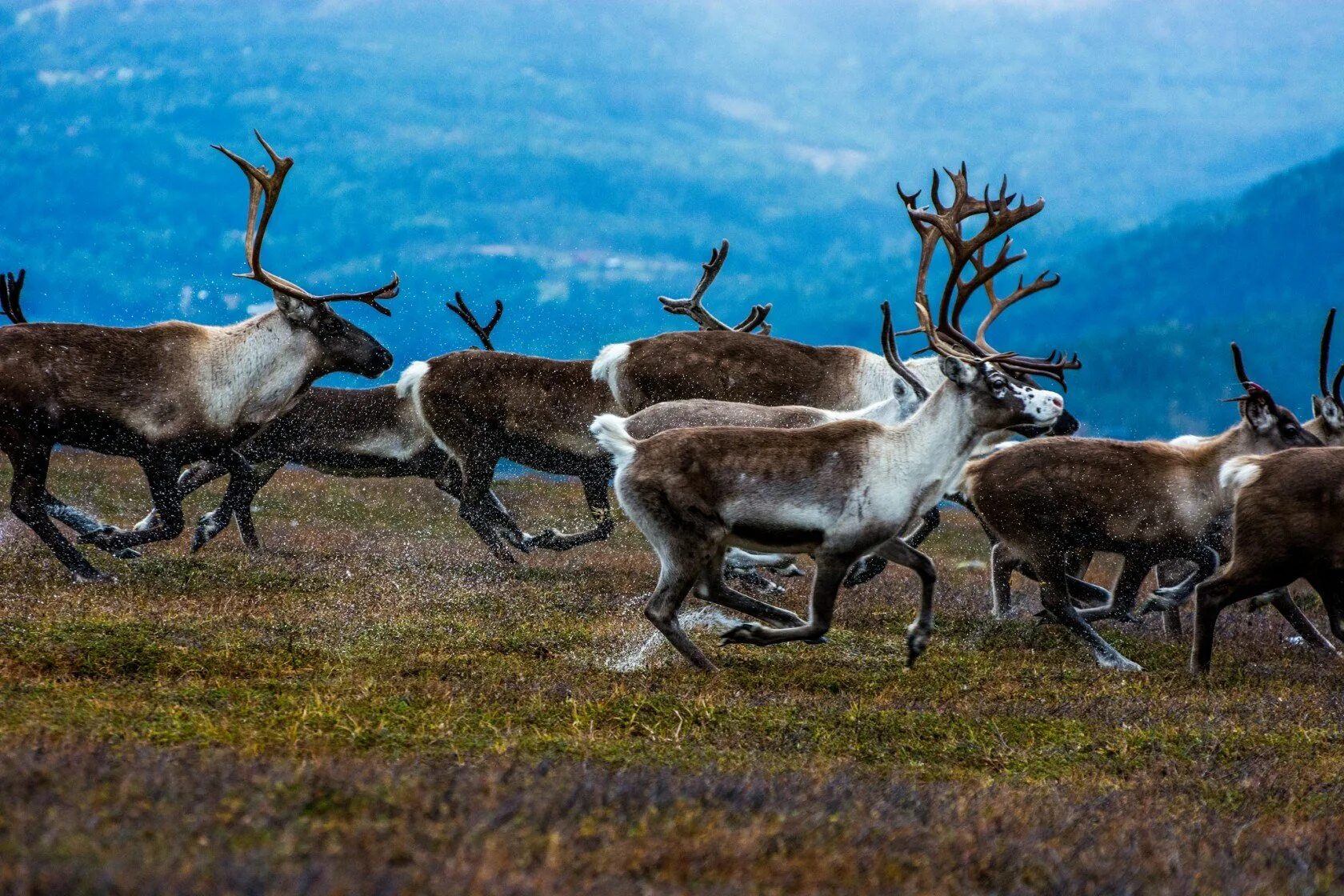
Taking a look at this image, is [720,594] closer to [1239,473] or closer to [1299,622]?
[1239,473]

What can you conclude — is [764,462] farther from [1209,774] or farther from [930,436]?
[1209,774]

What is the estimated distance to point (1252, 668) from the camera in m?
8.51

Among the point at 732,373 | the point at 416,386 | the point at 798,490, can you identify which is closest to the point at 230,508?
the point at 416,386

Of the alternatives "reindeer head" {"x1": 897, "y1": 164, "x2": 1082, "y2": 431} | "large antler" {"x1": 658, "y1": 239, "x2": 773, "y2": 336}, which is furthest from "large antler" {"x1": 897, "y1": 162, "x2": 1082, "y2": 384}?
"large antler" {"x1": 658, "y1": 239, "x2": 773, "y2": 336}

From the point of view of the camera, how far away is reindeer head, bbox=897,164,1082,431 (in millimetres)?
7645

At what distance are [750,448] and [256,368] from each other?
481cm

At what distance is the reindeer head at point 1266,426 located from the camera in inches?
364

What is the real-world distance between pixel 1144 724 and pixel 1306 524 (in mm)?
1762

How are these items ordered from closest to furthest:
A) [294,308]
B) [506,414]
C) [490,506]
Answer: [294,308] < [506,414] < [490,506]

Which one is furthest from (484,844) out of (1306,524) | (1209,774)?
(1306,524)

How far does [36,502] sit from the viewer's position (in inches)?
366

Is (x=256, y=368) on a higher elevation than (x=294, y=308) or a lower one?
lower

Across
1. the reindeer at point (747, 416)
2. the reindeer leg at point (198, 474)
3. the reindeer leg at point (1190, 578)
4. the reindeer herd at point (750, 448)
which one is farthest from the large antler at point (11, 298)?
the reindeer leg at point (1190, 578)

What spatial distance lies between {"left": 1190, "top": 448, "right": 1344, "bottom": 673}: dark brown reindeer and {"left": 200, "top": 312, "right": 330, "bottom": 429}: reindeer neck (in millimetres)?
6798
